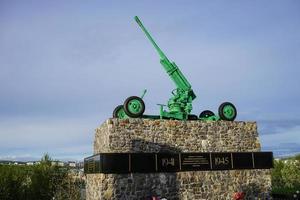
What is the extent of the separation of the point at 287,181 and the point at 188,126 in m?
33.9

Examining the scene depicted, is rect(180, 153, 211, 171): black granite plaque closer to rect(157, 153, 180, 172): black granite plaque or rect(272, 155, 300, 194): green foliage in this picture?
rect(157, 153, 180, 172): black granite plaque

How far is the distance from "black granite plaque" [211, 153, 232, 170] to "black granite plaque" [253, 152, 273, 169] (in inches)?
60.4

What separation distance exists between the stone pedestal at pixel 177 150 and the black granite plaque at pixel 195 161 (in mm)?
226

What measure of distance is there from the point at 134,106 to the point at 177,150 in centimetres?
275

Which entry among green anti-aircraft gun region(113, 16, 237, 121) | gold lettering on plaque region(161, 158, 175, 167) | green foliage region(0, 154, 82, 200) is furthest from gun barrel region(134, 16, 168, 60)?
green foliage region(0, 154, 82, 200)

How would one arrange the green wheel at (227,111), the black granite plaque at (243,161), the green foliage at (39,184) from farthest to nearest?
the green foliage at (39,184) < the green wheel at (227,111) < the black granite plaque at (243,161)

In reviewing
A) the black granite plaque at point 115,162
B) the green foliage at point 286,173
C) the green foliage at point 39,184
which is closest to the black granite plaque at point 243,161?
the black granite plaque at point 115,162

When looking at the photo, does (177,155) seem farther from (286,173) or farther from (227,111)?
(286,173)

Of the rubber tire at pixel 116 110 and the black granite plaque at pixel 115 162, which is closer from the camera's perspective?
the black granite plaque at pixel 115 162

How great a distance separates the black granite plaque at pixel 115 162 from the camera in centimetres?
1459

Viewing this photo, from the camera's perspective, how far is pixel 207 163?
54.3 feet

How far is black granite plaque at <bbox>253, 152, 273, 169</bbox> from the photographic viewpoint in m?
17.7

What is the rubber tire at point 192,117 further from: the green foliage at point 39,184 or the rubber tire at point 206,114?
the green foliage at point 39,184

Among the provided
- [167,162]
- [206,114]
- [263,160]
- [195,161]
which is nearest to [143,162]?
[167,162]
